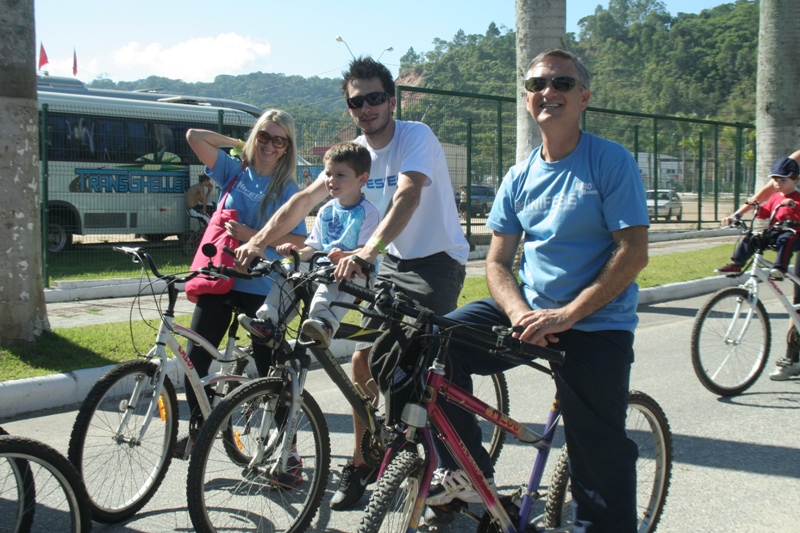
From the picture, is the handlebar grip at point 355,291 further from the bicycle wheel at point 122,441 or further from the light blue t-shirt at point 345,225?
the bicycle wheel at point 122,441

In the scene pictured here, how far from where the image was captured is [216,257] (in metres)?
4.32

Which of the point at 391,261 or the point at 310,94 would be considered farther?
the point at 310,94

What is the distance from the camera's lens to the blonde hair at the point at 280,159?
4484 millimetres

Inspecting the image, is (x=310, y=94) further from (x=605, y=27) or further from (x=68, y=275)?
(x=68, y=275)

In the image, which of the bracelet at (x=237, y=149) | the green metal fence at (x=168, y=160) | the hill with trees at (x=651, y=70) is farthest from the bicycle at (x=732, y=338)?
the hill with trees at (x=651, y=70)

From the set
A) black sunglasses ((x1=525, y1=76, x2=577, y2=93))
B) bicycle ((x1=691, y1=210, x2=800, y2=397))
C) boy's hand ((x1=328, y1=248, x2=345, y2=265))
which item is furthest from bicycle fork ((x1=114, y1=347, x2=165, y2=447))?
bicycle ((x1=691, y1=210, x2=800, y2=397))

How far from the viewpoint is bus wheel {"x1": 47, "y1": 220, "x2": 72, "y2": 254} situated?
13820 millimetres

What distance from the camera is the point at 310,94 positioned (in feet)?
465

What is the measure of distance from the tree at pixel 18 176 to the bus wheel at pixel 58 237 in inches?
285

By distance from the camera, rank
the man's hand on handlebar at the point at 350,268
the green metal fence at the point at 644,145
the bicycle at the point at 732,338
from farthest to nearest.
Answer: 1. the green metal fence at the point at 644,145
2. the bicycle at the point at 732,338
3. the man's hand on handlebar at the point at 350,268

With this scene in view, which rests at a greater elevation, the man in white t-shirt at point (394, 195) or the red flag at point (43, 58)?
the red flag at point (43, 58)

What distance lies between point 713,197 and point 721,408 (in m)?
18.3

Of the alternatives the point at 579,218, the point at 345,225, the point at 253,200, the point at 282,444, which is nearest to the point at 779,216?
the point at 345,225

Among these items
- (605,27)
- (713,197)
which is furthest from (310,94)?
(713,197)
